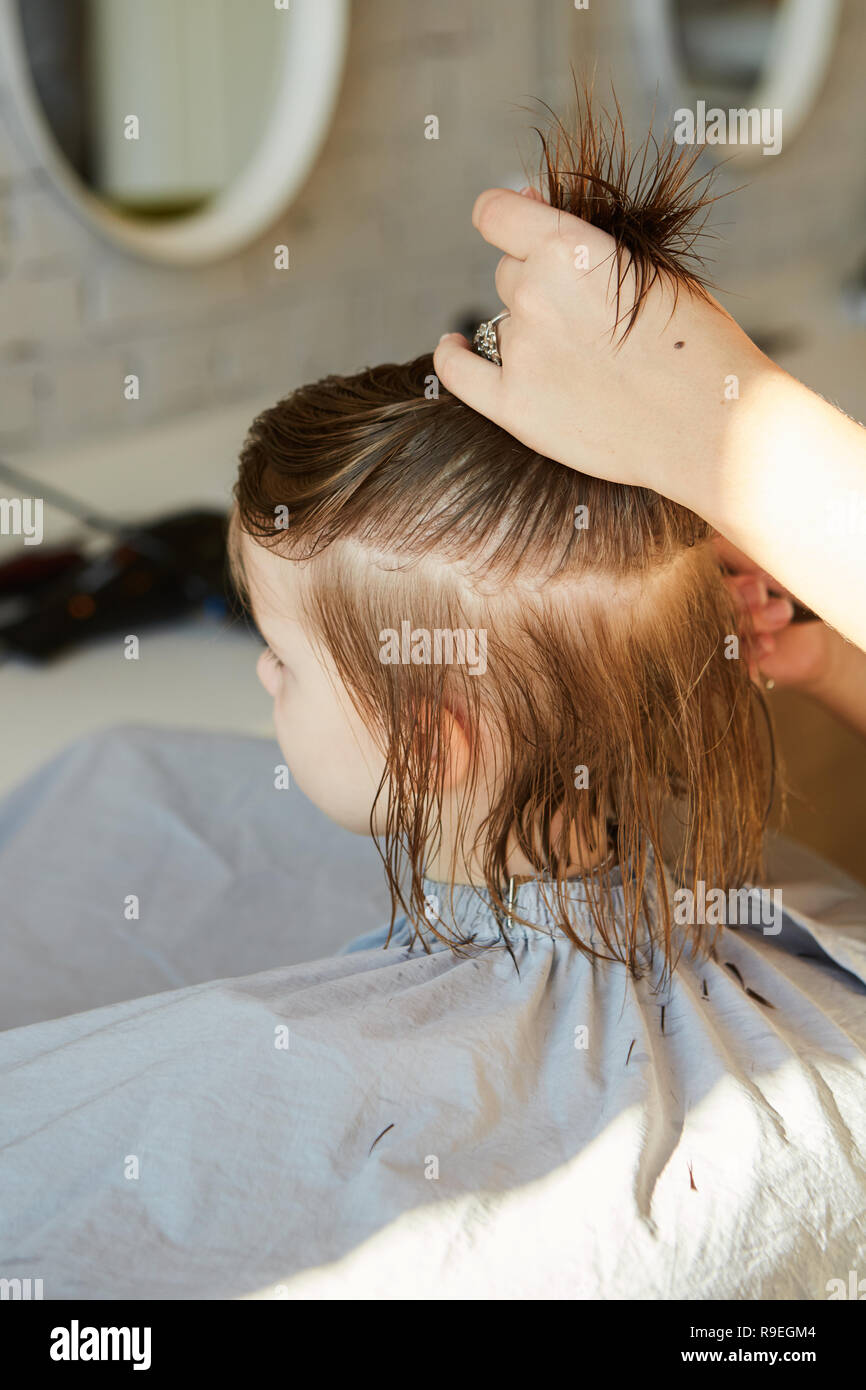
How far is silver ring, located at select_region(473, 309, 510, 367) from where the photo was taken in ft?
1.90

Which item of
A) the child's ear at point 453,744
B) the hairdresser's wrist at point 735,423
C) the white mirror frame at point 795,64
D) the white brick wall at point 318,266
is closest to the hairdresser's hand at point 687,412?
the hairdresser's wrist at point 735,423

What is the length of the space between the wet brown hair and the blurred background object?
0.57 meters

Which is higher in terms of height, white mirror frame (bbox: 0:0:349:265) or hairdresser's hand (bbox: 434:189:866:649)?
white mirror frame (bbox: 0:0:349:265)

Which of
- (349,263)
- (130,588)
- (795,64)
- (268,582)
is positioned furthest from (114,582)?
(795,64)

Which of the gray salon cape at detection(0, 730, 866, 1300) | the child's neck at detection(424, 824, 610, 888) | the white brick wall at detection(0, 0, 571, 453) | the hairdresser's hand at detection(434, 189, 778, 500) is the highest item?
the white brick wall at detection(0, 0, 571, 453)

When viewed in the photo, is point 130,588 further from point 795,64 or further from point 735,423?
point 795,64

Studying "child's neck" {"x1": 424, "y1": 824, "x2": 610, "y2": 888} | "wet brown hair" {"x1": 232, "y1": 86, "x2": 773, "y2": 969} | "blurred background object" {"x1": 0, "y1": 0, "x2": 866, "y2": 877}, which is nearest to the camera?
"wet brown hair" {"x1": 232, "y1": 86, "x2": 773, "y2": 969}

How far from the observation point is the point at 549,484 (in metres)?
0.61

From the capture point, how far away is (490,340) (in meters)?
→ 0.59

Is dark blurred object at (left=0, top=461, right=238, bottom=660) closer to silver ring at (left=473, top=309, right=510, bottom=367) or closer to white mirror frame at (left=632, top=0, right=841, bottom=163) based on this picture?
silver ring at (left=473, top=309, right=510, bottom=367)

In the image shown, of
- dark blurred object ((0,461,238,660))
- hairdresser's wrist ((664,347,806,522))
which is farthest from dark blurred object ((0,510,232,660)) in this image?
hairdresser's wrist ((664,347,806,522))

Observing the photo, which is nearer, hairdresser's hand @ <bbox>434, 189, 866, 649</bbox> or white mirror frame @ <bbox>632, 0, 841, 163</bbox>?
hairdresser's hand @ <bbox>434, 189, 866, 649</bbox>
